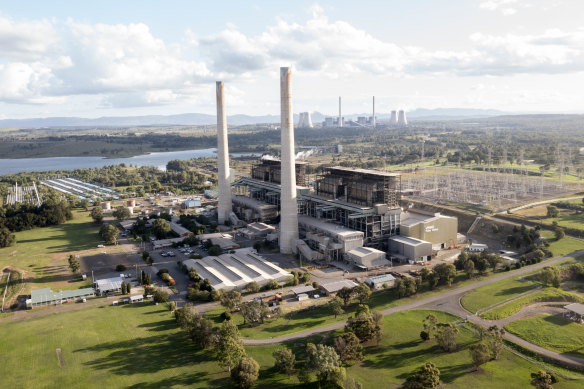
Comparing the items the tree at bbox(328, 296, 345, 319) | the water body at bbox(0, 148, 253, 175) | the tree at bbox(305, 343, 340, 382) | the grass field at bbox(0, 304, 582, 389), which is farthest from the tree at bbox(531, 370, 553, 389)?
the water body at bbox(0, 148, 253, 175)

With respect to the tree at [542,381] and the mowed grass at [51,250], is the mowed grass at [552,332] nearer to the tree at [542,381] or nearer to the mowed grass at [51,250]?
the tree at [542,381]

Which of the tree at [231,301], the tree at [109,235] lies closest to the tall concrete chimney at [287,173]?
the tree at [231,301]

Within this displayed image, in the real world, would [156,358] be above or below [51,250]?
below

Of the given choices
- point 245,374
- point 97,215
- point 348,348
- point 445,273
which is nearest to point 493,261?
point 445,273

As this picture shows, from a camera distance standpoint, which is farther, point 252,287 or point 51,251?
point 51,251

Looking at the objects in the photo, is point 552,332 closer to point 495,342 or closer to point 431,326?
point 495,342

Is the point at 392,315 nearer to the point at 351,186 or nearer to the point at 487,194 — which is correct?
the point at 351,186
